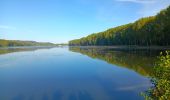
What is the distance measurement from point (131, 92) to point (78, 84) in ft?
20.3

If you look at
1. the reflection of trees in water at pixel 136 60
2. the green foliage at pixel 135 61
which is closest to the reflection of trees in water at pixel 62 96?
the green foliage at pixel 135 61

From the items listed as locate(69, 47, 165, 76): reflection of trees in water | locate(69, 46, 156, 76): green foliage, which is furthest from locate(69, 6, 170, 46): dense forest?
locate(69, 46, 156, 76): green foliage

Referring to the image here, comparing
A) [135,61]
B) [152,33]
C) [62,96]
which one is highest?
[152,33]

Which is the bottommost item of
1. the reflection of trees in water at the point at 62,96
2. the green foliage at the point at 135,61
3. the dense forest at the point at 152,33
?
the reflection of trees in water at the point at 62,96

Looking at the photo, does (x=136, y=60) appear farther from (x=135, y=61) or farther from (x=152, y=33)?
(x=152, y=33)

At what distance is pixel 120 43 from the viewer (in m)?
147

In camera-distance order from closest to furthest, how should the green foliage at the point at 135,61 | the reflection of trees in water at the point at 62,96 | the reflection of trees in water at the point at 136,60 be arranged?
1. the reflection of trees in water at the point at 62,96
2. the green foliage at the point at 135,61
3. the reflection of trees in water at the point at 136,60

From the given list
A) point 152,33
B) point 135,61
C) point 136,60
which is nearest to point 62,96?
point 135,61

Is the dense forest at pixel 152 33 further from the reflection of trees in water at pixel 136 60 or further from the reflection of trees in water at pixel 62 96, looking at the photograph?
the reflection of trees in water at pixel 62 96

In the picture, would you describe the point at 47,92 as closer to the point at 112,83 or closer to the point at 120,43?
the point at 112,83

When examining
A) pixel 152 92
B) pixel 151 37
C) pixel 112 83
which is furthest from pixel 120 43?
pixel 152 92

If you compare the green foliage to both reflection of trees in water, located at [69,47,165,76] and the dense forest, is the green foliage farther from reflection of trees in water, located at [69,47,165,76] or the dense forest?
the dense forest

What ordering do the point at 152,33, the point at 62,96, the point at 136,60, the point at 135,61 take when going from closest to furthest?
the point at 62,96, the point at 135,61, the point at 136,60, the point at 152,33

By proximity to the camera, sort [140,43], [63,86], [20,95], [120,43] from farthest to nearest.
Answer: [120,43] < [140,43] < [63,86] < [20,95]
